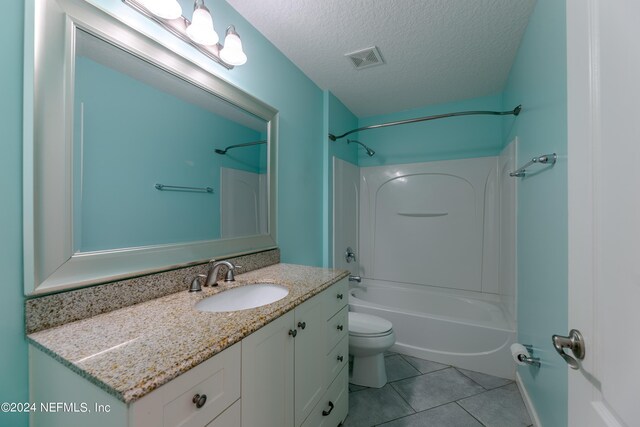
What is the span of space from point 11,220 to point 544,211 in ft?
6.95

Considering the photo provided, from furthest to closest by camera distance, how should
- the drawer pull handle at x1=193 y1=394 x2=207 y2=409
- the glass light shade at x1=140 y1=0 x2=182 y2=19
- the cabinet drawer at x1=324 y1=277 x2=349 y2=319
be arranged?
the cabinet drawer at x1=324 y1=277 x2=349 y2=319
the glass light shade at x1=140 y1=0 x2=182 y2=19
the drawer pull handle at x1=193 y1=394 x2=207 y2=409

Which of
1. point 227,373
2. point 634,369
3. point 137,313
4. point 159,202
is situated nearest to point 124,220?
point 159,202

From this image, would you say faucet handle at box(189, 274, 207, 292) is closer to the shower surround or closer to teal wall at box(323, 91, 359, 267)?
teal wall at box(323, 91, 359, 267)

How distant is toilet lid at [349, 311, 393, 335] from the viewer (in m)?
1.85

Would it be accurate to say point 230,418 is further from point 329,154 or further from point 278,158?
point 329,154

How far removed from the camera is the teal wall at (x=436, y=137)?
2.59 m

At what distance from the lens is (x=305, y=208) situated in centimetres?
213

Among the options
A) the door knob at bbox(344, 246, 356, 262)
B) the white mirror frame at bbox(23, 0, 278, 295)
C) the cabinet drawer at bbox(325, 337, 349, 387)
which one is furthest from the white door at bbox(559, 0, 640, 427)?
the door knob at bbox(344, 246, 356, 262)

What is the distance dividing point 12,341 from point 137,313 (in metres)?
0.28

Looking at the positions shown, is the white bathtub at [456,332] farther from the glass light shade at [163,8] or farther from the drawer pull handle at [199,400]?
the glass light shade at [163,8]

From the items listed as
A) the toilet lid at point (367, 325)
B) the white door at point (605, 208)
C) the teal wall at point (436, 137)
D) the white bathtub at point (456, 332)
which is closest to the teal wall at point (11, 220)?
the white door at point (605, 208)

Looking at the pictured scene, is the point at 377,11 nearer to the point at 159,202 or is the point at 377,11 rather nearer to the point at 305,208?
the point at 305,208

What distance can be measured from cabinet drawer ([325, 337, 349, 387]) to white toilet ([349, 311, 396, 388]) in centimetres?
32

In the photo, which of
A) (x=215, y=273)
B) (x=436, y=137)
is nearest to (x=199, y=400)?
(x=215, y=273)
